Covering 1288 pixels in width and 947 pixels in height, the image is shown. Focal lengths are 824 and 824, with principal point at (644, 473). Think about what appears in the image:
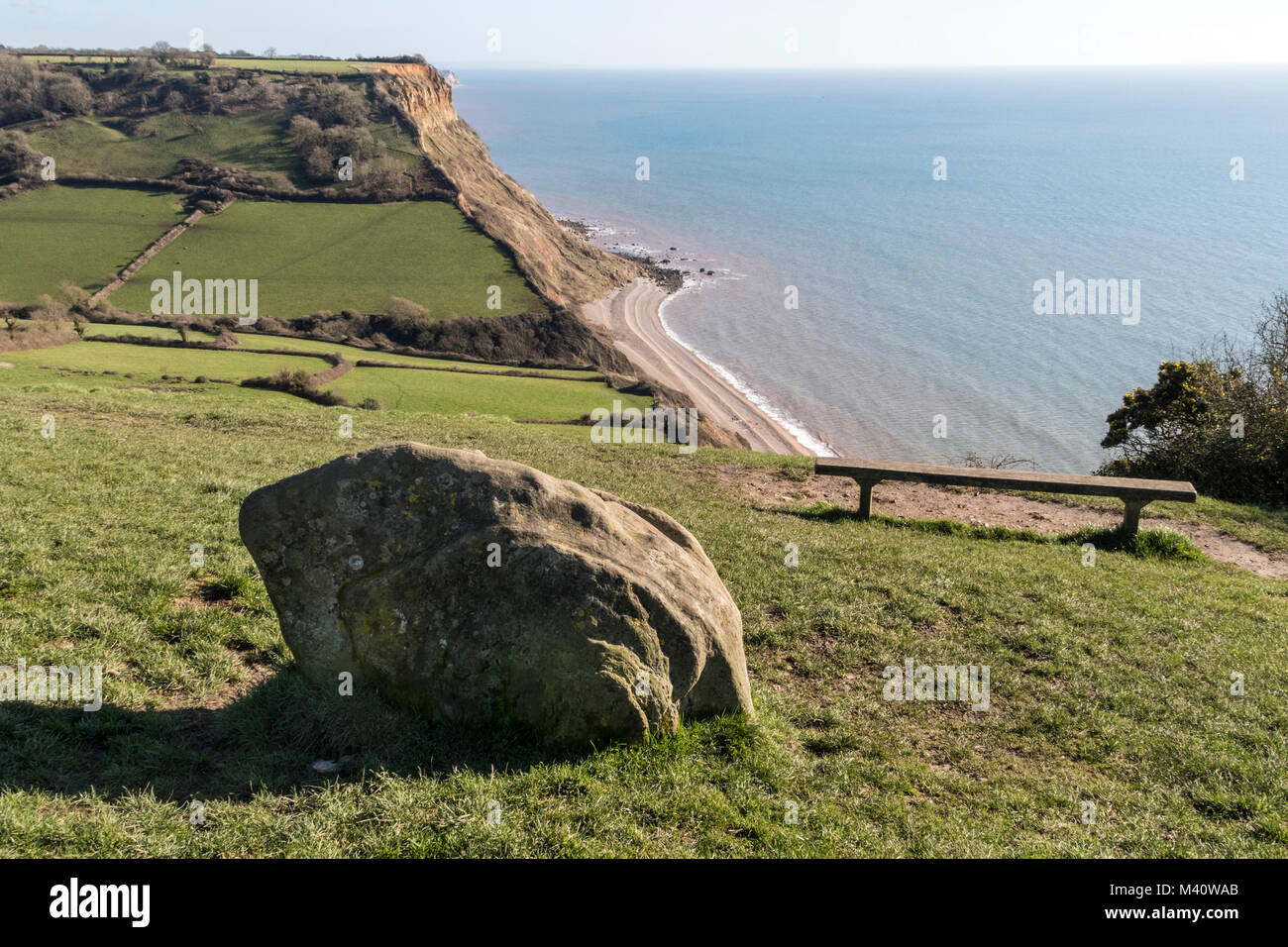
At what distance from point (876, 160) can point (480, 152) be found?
123342mm

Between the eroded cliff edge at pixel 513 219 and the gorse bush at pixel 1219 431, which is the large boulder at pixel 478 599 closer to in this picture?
the gorse bush at pixel 1219 431

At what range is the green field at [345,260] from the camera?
68.6m

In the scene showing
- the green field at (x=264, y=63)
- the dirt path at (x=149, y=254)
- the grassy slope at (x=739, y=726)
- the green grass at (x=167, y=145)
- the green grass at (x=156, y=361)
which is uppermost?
the green field at (x=264, y=63)

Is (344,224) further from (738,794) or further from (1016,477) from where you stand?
(738,794)

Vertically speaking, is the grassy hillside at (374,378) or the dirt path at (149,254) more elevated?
the dirt path at (149,254)

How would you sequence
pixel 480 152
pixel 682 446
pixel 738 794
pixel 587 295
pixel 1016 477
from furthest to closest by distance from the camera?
1. pixel 480 152
2. pixel 587 295
3. pixel 682 446
4. pixel 1016 477
5. pixel 738 794

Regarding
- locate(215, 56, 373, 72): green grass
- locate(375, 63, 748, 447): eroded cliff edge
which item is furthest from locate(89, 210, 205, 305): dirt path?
locate(215, 56, 373, 72): green grass

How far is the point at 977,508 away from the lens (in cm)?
1688

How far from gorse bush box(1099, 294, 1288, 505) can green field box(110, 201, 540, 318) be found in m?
52.4

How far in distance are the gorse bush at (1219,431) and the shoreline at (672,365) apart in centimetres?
2077

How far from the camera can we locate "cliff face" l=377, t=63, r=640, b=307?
272 ft

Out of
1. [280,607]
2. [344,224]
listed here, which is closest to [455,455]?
[280,607]

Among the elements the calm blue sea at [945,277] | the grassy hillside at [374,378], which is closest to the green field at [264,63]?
the calm blue sea at [945,277]

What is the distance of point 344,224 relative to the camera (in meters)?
83.8
